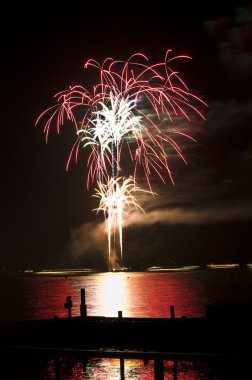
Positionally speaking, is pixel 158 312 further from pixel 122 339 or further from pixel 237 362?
pixel 237 362

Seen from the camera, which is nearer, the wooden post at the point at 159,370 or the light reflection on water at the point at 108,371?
the wooden post at the point at 159,370

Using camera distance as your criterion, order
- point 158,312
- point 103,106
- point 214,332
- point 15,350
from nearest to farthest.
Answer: point 15,350 < point 214,332 < point 103,106 < point 158,312

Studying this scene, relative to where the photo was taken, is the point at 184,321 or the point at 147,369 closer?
the point at 147,369

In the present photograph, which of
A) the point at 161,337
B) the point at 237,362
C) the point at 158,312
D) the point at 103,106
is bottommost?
the point at 237,362

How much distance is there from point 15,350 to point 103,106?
88.6 feet

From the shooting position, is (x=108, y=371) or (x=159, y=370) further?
(x=108, y=371)

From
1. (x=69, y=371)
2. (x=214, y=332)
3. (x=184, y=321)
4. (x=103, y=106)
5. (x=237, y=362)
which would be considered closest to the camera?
(x=237, y=362)

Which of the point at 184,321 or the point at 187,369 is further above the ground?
the point at 184,321

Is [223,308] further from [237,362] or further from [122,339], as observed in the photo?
[237,362]

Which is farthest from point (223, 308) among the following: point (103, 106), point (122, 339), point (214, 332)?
point (103, 106)

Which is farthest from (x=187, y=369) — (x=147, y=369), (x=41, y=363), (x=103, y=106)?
(x=103, y=106)

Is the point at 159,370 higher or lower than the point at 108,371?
lower

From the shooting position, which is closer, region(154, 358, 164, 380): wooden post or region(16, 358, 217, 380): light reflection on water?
region(154, 358, 164, 380): wooden post

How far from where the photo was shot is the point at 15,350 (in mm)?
7152
